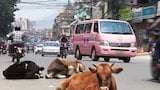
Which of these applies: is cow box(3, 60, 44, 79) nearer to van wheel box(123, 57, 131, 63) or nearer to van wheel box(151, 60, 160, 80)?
van wheel box(151, 60, 160, 80)

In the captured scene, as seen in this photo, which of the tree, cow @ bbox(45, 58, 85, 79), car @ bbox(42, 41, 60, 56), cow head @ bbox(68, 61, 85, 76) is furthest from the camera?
the tree

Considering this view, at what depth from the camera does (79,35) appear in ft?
101

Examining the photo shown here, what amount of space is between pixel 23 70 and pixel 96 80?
8.56 meters

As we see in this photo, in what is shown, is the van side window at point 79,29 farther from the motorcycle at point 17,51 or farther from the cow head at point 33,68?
the cow head at point 33,68

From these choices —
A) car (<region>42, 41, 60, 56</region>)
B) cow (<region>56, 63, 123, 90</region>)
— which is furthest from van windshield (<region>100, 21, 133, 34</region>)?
cow (<region>56, 63, 123, 90</region>)

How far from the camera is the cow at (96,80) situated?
6.65 meters

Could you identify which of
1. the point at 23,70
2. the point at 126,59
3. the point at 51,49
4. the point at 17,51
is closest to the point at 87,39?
the point at 126,59

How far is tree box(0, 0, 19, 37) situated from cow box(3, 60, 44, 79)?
54737 mm

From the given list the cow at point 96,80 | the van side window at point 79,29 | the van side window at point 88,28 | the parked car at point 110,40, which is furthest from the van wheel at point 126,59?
the cow at point 96,80

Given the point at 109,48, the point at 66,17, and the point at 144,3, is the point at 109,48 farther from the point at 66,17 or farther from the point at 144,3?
the point at 66,17

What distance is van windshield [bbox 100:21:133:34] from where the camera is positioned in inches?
1069

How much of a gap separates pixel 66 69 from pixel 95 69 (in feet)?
26.7

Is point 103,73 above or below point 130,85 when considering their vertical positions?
above

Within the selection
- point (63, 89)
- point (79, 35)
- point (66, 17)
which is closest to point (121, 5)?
point (79, 35)
